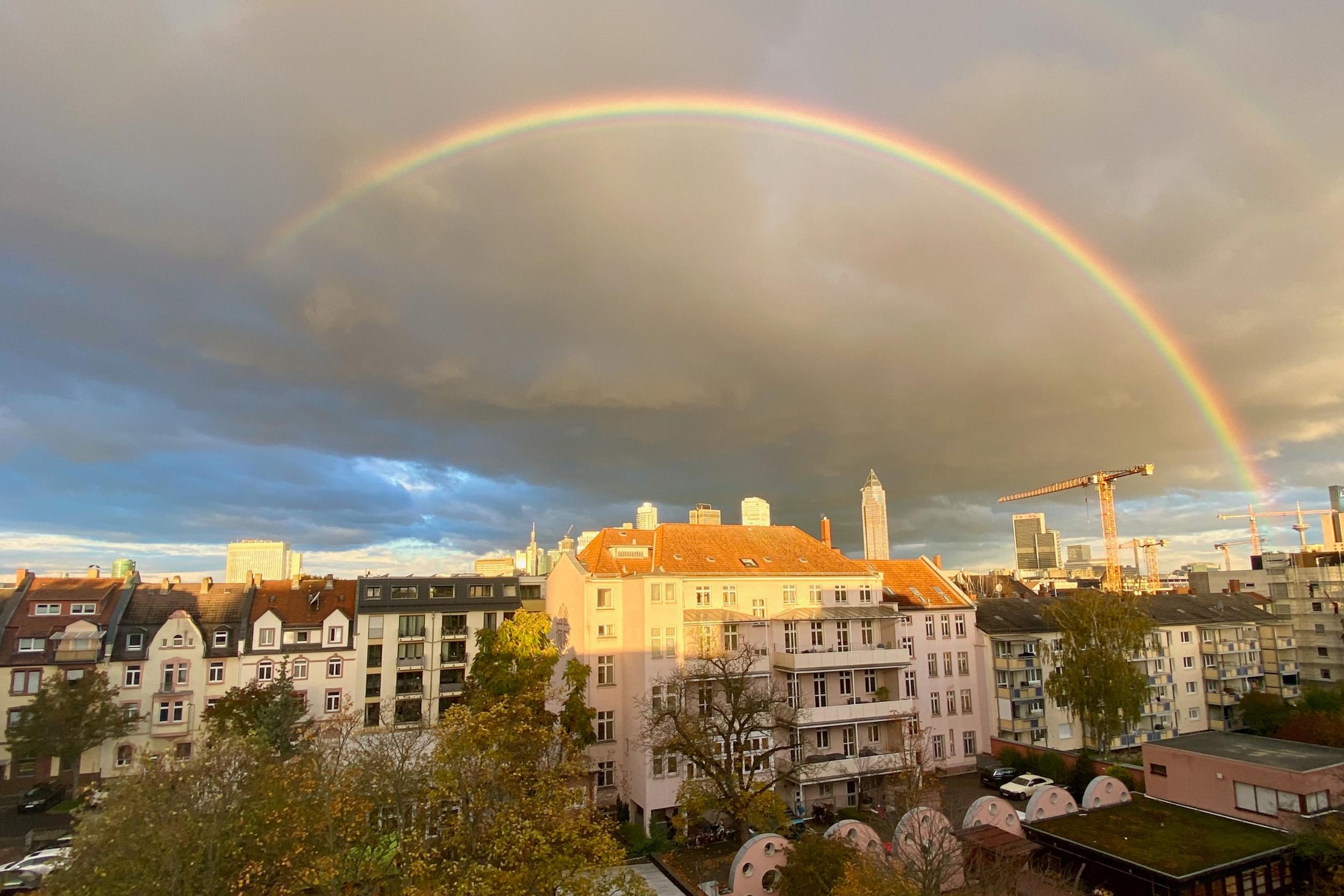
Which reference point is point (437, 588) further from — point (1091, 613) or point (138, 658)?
point (1091, 613)

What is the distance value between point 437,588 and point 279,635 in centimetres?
1168

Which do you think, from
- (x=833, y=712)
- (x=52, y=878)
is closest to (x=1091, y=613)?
(x=833, y=712)

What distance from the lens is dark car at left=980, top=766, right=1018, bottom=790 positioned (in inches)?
1795

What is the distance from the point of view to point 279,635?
53.0m

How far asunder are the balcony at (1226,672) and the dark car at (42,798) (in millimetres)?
87687

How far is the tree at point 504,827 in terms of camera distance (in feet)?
59.5

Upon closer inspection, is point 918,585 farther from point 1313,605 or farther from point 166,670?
point 166,670

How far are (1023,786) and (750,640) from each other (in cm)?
1842

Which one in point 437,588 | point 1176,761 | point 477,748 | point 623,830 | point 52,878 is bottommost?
point 623,830

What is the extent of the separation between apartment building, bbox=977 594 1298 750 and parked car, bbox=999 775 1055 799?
29.9ft

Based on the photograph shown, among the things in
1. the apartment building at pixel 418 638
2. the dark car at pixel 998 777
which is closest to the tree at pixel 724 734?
the dark car at pixel 998 777

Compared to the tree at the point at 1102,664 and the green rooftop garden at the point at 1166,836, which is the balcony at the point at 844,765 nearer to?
the green rooftop garden at the point at 1166,836

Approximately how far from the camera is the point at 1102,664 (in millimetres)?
46812

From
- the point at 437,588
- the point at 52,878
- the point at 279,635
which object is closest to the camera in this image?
the point at 52,878
